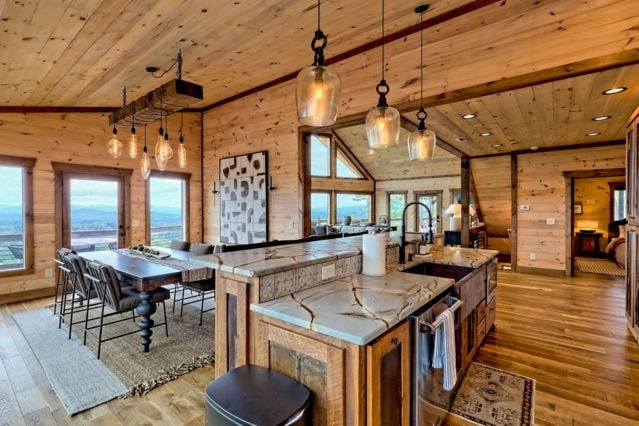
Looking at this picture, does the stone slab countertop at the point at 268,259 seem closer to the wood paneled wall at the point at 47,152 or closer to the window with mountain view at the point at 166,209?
the wood paneled wall at the point at 47,152

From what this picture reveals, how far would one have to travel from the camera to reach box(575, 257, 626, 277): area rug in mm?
6793

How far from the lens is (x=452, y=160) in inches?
384

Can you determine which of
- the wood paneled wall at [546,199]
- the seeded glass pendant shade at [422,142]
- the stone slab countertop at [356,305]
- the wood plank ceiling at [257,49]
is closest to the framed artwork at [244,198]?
the wood plank ceiling at [257,49]

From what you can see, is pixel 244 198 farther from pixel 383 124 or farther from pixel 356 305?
pixel 356 305

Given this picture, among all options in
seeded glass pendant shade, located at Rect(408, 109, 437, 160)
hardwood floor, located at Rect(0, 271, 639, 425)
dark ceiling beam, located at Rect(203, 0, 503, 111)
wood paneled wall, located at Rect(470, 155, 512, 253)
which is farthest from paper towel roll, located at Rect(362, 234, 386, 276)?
wood paneled wall, located at Rect(470, 155, 512, 253)

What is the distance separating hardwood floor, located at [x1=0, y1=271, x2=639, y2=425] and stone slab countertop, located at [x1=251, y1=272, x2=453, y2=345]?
1.28 m

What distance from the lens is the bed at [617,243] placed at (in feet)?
24.5

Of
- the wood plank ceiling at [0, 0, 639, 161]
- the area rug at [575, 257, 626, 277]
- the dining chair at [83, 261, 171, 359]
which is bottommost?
the area rug at [575, 257, 626, 277]

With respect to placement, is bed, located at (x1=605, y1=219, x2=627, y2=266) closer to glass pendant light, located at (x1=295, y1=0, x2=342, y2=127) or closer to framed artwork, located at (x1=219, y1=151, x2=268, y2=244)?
framed artwork, located at (x1=219, y1=151, x2=268, y2=244)

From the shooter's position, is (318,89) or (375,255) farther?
(375,255)

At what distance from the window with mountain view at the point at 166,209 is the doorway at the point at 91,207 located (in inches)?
18.8

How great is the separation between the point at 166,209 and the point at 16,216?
2179 mm

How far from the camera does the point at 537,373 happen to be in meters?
2.74

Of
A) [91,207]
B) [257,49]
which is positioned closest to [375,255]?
[257,49]
